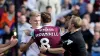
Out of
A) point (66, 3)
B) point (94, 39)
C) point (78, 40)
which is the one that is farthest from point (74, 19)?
point (66, 3)

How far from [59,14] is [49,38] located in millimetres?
5030

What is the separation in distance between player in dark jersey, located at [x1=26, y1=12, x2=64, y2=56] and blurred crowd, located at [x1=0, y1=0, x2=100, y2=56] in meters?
3.64

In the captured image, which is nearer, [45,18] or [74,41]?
[74,41]

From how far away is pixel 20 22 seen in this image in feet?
40.4

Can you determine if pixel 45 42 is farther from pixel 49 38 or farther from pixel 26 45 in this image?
pixel 26 45

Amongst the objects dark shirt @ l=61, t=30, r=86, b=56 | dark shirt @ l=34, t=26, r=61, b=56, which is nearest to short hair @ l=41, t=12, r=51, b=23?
dark shirt @ l=34, t=26, r=61, b=56

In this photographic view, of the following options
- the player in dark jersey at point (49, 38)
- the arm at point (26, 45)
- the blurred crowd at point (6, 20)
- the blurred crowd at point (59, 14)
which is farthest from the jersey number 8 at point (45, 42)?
the blurred crowd at point (6, 20)

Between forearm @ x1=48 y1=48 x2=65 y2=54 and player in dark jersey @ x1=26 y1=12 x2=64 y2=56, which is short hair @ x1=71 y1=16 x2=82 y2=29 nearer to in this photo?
player in dark jersey @ x1=26 y1=12 x2=64 y2=56

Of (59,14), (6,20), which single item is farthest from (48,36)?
(59,14)

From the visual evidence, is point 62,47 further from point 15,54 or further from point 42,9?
point 42,9

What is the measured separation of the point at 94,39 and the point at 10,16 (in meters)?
2.52

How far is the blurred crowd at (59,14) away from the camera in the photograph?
39.9 feet

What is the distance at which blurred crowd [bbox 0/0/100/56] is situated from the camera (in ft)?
39.9

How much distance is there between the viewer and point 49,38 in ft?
26.6
